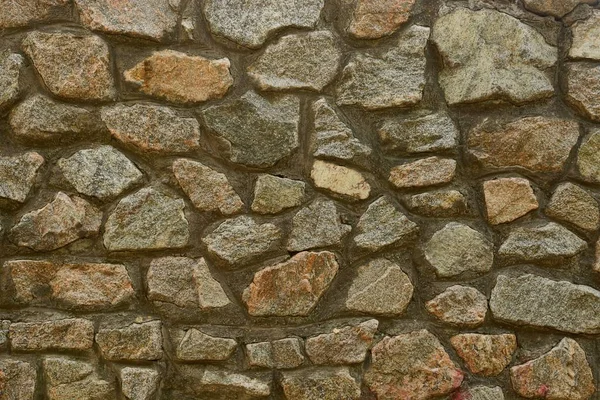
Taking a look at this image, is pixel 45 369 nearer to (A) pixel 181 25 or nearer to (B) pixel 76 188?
(B) pixel 76 188

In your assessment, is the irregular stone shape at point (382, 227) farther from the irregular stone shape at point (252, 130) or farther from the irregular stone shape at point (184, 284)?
the irregular stone shape at point (184, 284)

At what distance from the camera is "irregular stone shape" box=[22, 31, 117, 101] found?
1918 millimetres

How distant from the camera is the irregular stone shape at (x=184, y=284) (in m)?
1.93

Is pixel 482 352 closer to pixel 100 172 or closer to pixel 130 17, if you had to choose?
pixel 100 172

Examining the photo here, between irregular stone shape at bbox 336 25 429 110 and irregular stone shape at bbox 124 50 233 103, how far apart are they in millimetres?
364

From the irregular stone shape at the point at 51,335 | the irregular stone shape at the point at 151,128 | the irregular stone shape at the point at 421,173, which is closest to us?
the irregular stone shape at the point at 51,335

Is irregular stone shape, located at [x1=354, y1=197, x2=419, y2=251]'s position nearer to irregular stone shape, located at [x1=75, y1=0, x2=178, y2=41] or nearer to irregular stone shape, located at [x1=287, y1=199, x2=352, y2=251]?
irregular stone shape, located at [x1=287, y1=199, x2=352, y2=251]

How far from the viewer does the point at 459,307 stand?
79.7 inches

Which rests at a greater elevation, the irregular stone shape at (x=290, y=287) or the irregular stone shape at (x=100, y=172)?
the irregular stone shape at (x=100, y=172)

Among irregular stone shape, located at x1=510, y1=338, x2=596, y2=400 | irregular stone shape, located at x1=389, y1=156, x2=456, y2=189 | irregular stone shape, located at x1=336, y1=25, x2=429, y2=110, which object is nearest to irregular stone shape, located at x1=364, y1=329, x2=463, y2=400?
irregular stone shape, located at x1=510, y1=338, x2=596, y2=400

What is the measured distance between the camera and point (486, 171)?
2.10 metres

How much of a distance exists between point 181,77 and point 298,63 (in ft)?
1.15

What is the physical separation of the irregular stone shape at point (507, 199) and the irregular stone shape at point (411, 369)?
42 centimetres

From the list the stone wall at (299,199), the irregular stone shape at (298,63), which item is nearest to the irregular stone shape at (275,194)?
the stone wall at (299,199)
